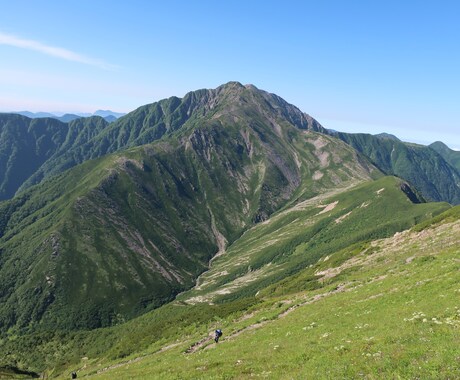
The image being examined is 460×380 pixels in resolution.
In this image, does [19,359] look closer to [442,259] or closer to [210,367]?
[210,367]

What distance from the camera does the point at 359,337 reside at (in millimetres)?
31328

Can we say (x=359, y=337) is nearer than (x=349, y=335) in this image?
Yes

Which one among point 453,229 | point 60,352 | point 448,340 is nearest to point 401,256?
point 453,229

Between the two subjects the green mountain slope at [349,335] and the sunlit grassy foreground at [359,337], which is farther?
the green mountain slope at [349,335]

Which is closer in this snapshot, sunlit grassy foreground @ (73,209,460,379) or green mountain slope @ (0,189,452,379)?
sunlit grassy foreground @ (73,209,460,379)

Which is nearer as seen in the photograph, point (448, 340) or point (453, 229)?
point (448, 340)

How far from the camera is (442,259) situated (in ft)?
181

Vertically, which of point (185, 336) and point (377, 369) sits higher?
point (377, 369)

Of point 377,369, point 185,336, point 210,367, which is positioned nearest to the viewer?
point 377,369

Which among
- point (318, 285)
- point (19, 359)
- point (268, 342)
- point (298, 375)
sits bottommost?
point (19, 359)

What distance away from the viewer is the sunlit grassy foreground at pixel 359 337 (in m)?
23.6

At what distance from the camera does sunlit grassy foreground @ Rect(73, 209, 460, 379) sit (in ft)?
77.6

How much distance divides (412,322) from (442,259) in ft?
99.3

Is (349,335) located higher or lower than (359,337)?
lower
